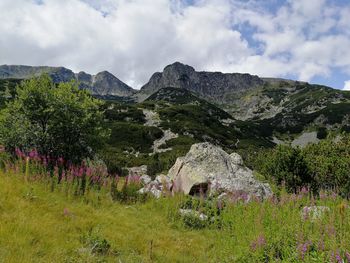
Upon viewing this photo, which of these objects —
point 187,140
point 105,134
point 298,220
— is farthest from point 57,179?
point 187,140

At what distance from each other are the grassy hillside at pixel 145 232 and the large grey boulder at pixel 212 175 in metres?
3.88

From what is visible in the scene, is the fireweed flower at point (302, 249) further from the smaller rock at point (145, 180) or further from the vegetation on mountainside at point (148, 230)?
the smaller rock at point (145, 180)

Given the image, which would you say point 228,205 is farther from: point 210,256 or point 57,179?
point 57,179

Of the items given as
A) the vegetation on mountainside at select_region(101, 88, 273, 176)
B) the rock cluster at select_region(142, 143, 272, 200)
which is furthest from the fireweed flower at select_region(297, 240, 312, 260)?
the vegetation on mountainside at select_region(101, 88, 273, 176)

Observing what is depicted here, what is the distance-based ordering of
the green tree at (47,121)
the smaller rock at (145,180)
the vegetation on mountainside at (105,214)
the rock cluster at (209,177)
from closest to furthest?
the vegetation on mountainside at (105,214)
the green tree at (47,121)
the rock cluster at (209,177)
the smaller rock at (145,180)

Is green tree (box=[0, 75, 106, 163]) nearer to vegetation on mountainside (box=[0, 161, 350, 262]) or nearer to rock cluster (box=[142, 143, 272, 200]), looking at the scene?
vegetation on mountainside (box=[0, 161, 350, 262])

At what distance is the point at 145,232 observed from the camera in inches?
341

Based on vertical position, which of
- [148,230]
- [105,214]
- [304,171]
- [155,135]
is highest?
[155,135]

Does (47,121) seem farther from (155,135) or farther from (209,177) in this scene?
(155,135)

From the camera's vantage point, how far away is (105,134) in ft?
46.5

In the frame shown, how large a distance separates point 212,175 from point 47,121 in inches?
313

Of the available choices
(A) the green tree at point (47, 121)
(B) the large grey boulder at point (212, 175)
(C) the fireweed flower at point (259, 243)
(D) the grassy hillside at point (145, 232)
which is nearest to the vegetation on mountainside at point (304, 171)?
(B) the large grey boulder at point (212, 175)

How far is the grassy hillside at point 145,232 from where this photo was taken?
592 cm

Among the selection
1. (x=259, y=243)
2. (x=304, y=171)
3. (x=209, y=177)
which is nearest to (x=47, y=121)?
(x=209, y=177)
